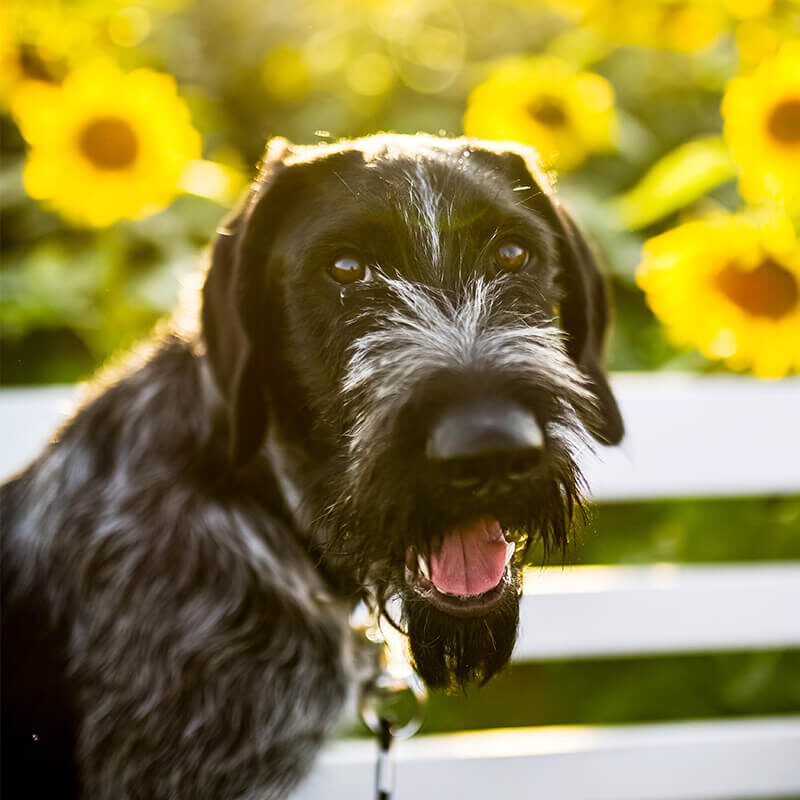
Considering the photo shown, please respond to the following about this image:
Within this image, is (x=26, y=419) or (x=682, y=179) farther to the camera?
(x=26, y=419)

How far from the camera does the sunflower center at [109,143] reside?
188cm

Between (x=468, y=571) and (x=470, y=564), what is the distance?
11 millimetres

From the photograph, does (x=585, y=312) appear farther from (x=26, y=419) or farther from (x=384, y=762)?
(x=26, y=419)

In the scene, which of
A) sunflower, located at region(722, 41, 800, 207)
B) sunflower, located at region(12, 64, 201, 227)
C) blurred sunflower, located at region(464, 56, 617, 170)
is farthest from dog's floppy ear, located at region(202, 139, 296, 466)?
sunflower, located at region(722, 41, 800, 207)

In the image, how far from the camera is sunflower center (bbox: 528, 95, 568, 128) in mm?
1979

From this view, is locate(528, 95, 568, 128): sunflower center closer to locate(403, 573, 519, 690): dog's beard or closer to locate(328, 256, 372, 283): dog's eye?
locate(328, 256, 372, 283): dog's eye

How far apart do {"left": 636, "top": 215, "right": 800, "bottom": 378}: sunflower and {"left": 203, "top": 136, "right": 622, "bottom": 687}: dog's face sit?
527mm

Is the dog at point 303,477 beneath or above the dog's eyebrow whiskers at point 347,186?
beneath

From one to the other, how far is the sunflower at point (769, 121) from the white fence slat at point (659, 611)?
3.94 feet

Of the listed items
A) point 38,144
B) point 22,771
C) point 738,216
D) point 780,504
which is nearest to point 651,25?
point 738,216

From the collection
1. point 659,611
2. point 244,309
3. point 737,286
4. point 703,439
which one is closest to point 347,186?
point 244,309

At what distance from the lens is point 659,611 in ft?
8.00

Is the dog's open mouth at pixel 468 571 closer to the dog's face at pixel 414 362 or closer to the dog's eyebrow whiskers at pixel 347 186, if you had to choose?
the dog's face at pixel 414 362

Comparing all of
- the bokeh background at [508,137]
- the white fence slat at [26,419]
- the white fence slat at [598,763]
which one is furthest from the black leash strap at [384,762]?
the white fence slat at [26,419]
